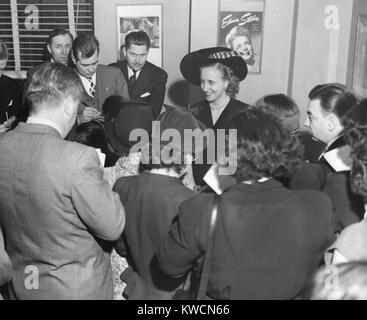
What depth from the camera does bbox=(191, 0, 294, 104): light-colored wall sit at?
5.11 metres

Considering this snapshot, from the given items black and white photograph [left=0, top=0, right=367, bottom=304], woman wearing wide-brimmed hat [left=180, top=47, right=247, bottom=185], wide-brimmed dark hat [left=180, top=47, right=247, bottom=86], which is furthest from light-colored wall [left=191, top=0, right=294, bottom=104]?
black and white photograph [left=0, top=0, right=367, bottom=304]

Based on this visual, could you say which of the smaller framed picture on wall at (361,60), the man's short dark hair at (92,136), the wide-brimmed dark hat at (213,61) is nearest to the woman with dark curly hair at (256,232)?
the man's short dark hair at (92,136)

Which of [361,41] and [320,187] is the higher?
[361,41]

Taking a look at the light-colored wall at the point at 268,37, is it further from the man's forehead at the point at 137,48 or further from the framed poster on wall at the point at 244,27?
the man's forehead at the point at 137,48

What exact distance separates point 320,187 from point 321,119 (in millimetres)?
458

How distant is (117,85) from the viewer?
4145 millimetres

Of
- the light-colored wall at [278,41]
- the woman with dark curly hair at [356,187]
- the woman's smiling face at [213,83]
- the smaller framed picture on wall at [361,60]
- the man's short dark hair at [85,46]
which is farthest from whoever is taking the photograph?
the light-colored wall at [278,41]

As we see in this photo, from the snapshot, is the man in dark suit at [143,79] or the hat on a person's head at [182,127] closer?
the hat on a person's head at [182,127]

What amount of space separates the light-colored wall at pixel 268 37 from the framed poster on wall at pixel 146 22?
400 mm

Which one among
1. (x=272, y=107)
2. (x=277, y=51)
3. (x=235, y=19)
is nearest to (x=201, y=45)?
(x=235, y=19)

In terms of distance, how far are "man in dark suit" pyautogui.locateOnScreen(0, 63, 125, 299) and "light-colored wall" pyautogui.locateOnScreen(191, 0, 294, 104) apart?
3472 mm

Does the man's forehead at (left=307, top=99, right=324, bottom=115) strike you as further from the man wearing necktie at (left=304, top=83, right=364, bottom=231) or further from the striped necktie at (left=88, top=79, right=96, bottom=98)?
the striped necktie at (left=88, top=79, right=96, bottom=98)

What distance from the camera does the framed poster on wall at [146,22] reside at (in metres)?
5.22
